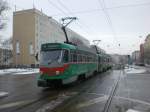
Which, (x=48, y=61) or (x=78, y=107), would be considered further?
(x=48, y=61)

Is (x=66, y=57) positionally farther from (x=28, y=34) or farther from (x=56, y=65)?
(x=28, y=34)

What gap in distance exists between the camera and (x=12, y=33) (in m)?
90.1

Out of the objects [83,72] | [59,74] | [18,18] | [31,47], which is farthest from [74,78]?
[18,18]

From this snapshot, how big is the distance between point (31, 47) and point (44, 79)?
2729 inches

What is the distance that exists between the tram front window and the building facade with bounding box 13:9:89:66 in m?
65.8

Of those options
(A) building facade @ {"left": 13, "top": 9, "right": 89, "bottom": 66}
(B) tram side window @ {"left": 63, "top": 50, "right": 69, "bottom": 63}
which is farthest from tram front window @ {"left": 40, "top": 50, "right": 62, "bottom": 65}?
(A) building facade @ {"left": 13, "top": 9, "right": 89, "bottom": 66}

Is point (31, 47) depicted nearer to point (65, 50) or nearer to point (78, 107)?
point (65, 50)

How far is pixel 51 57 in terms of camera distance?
15.9 meters

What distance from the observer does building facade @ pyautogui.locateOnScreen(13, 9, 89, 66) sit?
270ft

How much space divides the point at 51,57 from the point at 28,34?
70.2m

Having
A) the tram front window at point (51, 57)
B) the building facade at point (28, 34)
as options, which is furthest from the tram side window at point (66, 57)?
the building facade at point (28, 34)

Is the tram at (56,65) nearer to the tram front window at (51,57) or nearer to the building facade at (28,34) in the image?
the tram front window at (51,57)

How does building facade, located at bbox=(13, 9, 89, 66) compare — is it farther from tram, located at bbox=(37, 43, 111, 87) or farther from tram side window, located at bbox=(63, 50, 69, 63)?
tram side window, located at bbox=(63, 50, 69, 63)

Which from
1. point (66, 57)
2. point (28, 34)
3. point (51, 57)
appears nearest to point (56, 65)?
point (51, 57)
